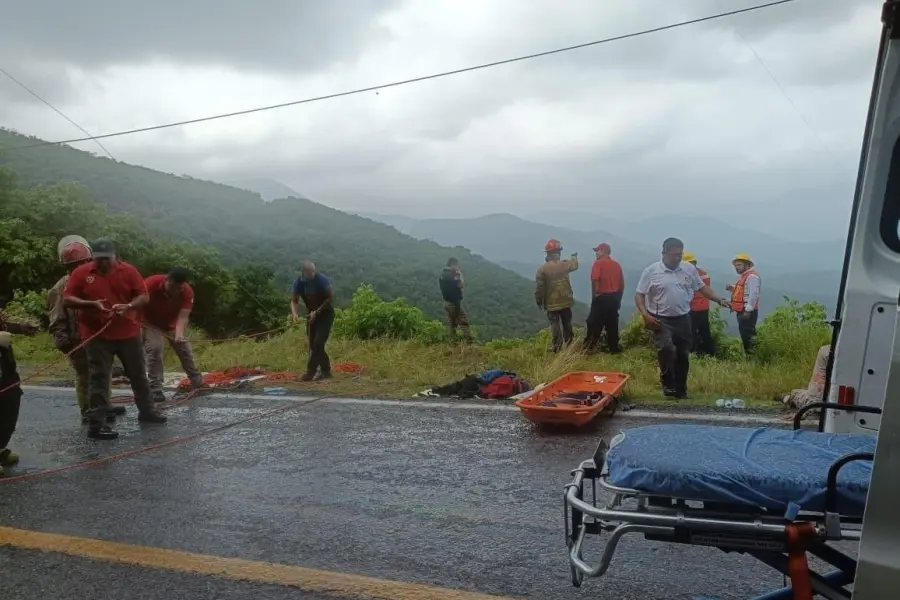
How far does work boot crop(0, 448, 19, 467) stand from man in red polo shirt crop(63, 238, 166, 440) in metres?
0.94

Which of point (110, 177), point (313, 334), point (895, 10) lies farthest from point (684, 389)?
point (110, 177)

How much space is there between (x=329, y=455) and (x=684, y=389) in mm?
3853

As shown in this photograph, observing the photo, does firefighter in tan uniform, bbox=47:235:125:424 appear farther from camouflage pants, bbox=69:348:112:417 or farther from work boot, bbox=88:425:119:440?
work boot, bbox=88:425:119:440

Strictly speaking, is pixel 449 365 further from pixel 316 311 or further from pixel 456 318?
pixel 456 318

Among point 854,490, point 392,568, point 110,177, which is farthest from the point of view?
point 110,177

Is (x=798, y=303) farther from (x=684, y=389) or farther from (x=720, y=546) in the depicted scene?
(x=720, y=546)

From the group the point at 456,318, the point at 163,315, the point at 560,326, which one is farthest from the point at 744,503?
the point at 456,318

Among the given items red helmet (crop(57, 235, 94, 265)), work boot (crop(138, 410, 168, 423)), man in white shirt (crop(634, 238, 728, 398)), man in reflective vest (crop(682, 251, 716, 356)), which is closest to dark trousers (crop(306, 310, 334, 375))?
work boot (crop(138, 410, 168, 423))

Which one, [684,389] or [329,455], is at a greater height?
[684,389]

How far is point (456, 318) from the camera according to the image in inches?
521

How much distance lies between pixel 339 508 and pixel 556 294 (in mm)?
7106

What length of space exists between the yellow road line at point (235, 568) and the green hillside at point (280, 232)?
76.0 ft

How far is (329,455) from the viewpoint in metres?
6.16

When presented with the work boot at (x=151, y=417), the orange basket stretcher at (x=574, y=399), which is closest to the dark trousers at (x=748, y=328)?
the orange basket stretcher at (x=574, y=399)
